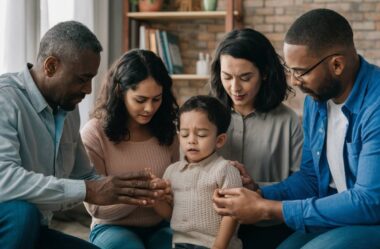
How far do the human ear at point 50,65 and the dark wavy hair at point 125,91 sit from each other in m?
0.40

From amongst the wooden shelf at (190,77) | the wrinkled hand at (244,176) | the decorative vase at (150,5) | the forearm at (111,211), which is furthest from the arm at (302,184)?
the decorative vase at (150,5)

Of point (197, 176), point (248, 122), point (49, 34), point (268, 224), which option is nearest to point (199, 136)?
point (197, 176)

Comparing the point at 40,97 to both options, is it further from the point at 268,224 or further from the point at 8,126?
the point at 268,224

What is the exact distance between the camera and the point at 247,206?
207 cm

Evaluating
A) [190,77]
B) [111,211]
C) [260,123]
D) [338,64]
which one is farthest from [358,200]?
[190,77]

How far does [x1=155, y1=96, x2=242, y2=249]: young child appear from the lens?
7.32ft

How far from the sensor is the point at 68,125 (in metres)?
2.29

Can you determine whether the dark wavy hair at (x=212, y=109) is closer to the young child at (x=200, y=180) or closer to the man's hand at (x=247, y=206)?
the young child at (x=200, y=180)

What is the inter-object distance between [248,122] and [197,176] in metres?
0.44

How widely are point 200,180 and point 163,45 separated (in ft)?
8.58

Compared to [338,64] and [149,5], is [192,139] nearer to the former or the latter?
[338,64]

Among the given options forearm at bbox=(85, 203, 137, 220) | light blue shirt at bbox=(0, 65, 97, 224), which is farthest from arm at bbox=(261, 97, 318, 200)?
light blue shirt at bbox=(0, 65, 97, 224)

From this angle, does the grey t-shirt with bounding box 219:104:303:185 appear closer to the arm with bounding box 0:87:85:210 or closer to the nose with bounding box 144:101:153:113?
the nose with bounding box 144:101:153:113

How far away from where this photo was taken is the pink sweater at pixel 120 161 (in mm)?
2410
